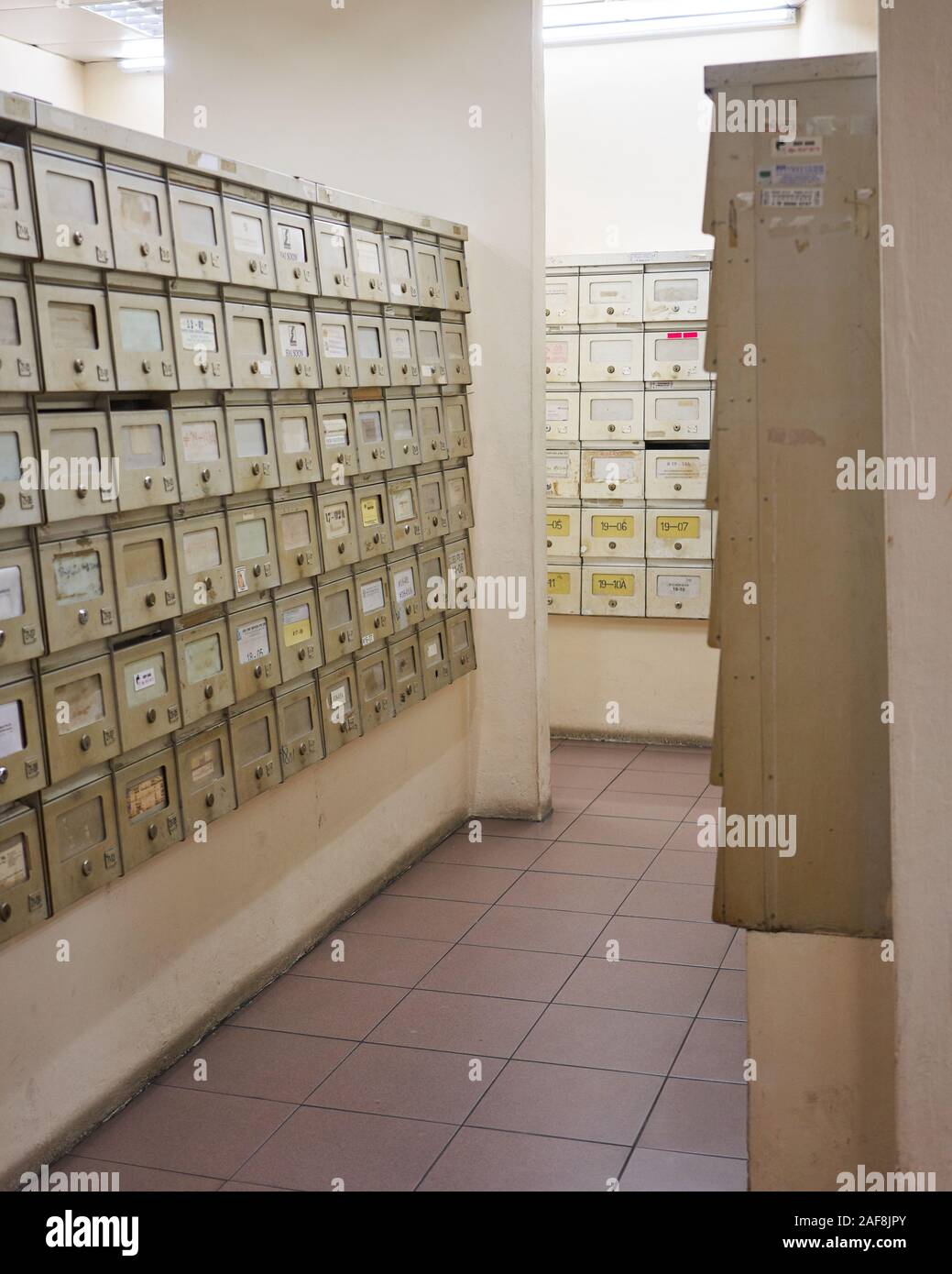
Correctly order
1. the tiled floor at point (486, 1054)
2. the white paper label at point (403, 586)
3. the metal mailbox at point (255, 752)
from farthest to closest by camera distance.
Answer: the white paper label at point (403, 586) → the metal mailbox at point (255, 752) → the tiled floor at point (486, 1054)

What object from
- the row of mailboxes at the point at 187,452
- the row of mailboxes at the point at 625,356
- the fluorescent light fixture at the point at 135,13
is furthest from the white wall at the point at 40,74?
the row of mailboxes at the point at 187,452

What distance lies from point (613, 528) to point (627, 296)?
1059 millimetres

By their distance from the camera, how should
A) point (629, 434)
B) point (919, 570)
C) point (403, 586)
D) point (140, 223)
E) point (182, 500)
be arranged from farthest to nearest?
point (629, 434), point (403, 586), point (182, 500), point (140, 223), point (919, 570)

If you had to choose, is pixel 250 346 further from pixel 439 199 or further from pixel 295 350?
pixel 439 199

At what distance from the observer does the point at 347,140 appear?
493 cm

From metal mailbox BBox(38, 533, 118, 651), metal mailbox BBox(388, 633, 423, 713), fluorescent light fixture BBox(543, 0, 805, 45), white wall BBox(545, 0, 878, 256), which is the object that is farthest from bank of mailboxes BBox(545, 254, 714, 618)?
metal mailbox BBox(38, 533, 118, 651)

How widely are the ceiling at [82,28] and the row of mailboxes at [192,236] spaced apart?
2.84 metres

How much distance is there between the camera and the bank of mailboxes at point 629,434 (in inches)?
235

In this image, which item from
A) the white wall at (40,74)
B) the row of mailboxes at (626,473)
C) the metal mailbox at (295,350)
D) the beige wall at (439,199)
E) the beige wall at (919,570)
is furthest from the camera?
the white wall at (40,74)

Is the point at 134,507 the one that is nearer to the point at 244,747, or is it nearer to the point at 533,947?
the point at 244,747

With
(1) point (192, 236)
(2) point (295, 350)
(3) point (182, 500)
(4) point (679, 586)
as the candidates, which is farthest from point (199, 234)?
(4) point (679, 586)

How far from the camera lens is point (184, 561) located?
3029 mm

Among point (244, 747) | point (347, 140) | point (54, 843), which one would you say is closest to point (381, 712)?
point (244, 747)

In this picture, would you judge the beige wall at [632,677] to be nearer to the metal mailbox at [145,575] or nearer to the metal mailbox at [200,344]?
the metal mailbox at [200,344]
